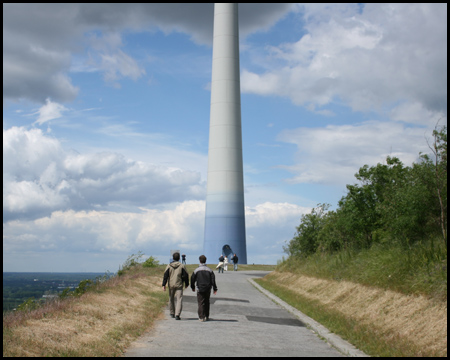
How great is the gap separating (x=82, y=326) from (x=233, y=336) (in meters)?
3.23

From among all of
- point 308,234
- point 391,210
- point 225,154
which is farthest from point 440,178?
point 225,154

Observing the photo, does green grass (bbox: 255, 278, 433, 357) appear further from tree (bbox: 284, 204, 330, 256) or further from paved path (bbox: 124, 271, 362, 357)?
tree (bbox: 284, 204, 330, 256)

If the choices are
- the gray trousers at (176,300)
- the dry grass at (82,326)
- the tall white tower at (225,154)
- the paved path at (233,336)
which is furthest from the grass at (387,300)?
the tall white tower at (225,154)

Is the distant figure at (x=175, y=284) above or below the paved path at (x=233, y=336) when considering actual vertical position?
above

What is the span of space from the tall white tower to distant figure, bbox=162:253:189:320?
37.8 m

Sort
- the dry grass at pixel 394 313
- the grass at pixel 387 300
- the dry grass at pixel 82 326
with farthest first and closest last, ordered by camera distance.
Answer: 1. the grass at pixel 387 300
2. the dry grass at pixel 394 313
3. the dry grass at pixel 82 326

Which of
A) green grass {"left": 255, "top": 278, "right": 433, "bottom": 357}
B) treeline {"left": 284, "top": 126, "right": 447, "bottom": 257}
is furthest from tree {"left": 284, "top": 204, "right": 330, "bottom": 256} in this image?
green grass {"left": 255, "top": 278, "right": 433, "bottom": 357}

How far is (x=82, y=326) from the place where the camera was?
11.1 meters

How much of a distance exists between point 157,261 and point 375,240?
20306 millimetres

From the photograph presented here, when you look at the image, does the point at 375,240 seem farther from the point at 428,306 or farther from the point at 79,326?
the point at 79,326

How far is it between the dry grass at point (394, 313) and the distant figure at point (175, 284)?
15.5ft

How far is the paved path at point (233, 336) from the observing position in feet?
31.8

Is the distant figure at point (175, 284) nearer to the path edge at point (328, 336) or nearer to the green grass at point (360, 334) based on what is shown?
the path edge at point (328, 336)

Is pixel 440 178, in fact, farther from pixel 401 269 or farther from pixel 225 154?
pixel 225 154
